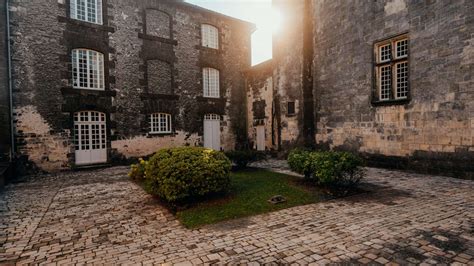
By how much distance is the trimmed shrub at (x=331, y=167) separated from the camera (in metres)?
6.62

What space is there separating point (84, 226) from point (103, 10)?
455 inches

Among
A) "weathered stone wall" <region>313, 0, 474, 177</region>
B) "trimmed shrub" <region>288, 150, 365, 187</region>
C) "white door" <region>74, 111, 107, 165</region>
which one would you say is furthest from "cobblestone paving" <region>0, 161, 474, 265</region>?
"white door" <region>74, 111, 107, 165</region>

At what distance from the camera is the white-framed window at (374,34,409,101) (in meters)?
9.48

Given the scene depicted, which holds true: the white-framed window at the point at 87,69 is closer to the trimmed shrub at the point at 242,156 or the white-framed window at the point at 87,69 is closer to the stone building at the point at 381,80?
the trimmed shrub at the point at 242,156

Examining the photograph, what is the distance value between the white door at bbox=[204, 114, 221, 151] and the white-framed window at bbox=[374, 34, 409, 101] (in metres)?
9.50

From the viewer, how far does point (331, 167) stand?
21.8 ft

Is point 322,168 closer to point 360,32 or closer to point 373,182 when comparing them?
point 373,182

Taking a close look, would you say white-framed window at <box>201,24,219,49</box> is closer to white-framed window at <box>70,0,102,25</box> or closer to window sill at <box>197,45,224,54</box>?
window sill at <box>197,45,224,54</box>

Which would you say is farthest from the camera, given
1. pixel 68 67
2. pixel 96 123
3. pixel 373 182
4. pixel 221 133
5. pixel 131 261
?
pixel 221 133

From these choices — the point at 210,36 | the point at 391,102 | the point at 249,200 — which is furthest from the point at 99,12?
the point at 391,102

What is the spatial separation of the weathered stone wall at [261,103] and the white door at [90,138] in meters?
8.70

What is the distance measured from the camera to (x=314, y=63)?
12750 mm

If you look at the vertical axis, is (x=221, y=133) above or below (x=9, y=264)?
above

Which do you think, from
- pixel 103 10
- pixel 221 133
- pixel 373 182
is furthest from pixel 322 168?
pixel 103 10
